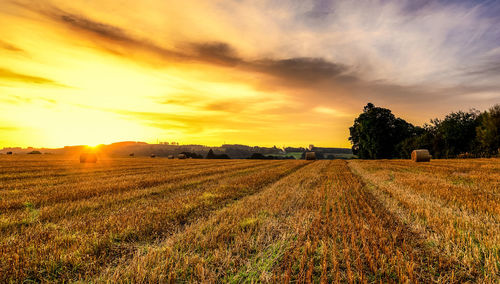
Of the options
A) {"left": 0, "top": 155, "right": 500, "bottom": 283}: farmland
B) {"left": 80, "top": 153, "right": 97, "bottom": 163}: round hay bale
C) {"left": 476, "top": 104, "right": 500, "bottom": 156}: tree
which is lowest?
{"left": 0, "top": 155, "right": 500, "bottom": 283}: farmland

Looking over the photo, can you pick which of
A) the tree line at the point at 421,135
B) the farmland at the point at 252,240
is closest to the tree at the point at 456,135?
the tree line at the point at 421,135

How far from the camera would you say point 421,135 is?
59.2 m

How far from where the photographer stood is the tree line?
46.0m

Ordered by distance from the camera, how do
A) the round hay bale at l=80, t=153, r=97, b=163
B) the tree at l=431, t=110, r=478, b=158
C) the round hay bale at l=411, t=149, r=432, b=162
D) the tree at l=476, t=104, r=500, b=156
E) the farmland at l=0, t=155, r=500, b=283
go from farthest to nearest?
the tree at l=431, t=110, r=478, b=158, the tree at l=476, t=104, r=500, b=156, the round hay bale at l=80, t=153, r=97, b=163, the round hay bale at l=411, t=149, r=432, b=162, the farmland at l=0, t=155, r=500, b=283

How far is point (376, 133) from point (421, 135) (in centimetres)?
1193

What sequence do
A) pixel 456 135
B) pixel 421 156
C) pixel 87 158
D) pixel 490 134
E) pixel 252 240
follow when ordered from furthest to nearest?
1. pixel 456 135
2. pixel 490 134
3. pixel 87 158
4. pixel 421 156
5. pixel 252 240

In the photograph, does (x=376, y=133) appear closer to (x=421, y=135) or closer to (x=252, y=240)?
(x=421, y=135)

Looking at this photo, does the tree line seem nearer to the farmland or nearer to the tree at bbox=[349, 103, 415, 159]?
the tree at bbox=[349, 103, 415, 159]

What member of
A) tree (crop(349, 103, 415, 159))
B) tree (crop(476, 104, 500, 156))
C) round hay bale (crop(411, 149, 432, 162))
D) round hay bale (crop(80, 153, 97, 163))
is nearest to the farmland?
round hay bale (crop(411, 149, 432, 162))

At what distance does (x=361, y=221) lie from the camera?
5668 mm

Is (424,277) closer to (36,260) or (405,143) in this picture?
(36,260)

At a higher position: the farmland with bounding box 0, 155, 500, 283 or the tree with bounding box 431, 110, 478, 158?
the tree with bounding box 431, 110, 478, 158

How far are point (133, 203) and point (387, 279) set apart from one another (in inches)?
302

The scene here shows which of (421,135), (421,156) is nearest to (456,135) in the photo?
(421,135)
